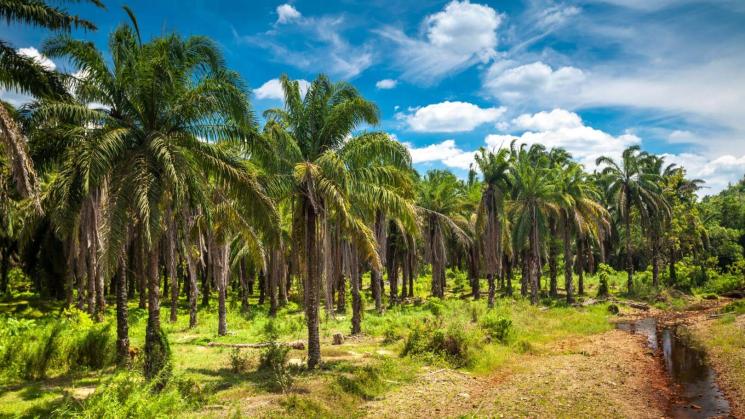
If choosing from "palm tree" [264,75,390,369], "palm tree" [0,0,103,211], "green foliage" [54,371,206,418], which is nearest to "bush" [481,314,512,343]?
"palm tree" [264,75,390,369]

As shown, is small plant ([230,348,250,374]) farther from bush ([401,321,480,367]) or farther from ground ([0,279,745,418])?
bush ([401,321,480,367])

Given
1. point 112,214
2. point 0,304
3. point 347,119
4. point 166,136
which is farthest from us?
point 0,304

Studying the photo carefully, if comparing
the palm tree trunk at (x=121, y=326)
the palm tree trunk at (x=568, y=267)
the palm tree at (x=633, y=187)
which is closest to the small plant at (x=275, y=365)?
the palm tree trunk at (x=121, y=326)

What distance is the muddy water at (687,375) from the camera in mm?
14453

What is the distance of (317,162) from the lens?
53.3 feet

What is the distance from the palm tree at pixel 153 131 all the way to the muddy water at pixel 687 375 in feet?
46.9

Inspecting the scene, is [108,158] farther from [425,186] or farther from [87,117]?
[425,186]

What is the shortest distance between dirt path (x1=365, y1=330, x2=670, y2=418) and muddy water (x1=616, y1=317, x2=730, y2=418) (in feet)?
1.63

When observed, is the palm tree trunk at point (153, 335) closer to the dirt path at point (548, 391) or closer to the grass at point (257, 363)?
the grass at point (257, 363)

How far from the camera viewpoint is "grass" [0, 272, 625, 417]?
11.1 m

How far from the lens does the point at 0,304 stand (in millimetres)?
29734

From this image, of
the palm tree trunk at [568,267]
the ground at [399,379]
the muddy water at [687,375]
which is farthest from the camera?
the palm tree trunk at [568,267]

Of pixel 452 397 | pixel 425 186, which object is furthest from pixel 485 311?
pixel 452 397

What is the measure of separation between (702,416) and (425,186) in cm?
2642
